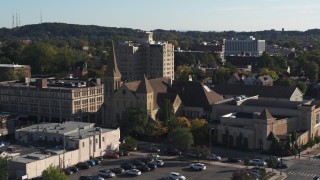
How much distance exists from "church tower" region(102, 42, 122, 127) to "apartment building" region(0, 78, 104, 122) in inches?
255

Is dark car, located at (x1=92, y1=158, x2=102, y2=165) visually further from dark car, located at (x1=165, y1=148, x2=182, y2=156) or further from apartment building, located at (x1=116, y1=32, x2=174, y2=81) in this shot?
apartment building, located at (x1=116, y1=32, x2=174, y2=81)

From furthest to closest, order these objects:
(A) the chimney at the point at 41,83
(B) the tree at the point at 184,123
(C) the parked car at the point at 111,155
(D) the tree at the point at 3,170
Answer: (A) the chimney at the point at 41,83 < (B) the tree at the point at 184,123 < (C) the parked car at the point at 111,155 < (D) the tree at the point at 3,170

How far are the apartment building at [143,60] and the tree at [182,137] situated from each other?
71088 mm

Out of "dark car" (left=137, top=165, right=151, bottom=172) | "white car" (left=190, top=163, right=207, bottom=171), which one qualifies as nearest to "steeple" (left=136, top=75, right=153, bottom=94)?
"white car" (left=190, top=163, right=207, bottom=171)

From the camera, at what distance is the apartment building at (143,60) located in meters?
149

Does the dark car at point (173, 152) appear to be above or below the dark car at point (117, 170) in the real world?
above

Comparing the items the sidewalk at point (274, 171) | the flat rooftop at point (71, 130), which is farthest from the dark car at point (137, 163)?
the sidewalk at point (274, 171)

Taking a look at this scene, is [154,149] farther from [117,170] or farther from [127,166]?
[117,170]

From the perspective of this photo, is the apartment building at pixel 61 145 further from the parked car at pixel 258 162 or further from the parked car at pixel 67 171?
the parked car at pixel 258 162

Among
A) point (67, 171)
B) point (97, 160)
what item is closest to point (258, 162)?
point (97, 160)

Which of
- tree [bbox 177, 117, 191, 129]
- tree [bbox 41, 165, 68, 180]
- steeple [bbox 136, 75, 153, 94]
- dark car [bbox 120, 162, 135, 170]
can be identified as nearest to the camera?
tree [bbox 41, 165, 68, 180]

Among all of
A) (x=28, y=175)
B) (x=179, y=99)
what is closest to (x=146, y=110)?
(x=179, y=99)

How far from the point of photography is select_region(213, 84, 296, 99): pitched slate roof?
103 m

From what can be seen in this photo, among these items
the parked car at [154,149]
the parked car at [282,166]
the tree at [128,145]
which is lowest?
the parked car at [282,166]
